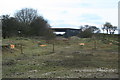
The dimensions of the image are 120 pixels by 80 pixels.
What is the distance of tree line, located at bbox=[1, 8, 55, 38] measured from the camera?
3872cm

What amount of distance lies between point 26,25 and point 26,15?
7.97 m

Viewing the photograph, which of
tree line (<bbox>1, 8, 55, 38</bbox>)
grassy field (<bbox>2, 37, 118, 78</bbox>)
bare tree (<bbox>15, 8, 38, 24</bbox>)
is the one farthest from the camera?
bare tree (<bbox>15, 8, 38, 24</bbox>)

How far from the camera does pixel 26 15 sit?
56844 millimetres

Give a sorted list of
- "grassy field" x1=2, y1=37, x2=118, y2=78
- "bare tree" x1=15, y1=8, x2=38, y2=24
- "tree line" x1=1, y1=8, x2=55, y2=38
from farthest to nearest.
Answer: "bare tree" x1=15, y1=8, x2=38, y2=24
"tree line" x1=1, y1=8, x2=55, y2=38
"grassy field" x1=2, y1=37, x2=118, y2=78

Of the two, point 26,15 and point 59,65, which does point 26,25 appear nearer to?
point 26,15

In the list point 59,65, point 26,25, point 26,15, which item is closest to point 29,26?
point 26,25

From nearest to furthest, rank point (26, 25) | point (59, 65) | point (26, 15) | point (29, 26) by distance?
point (59, 65)
point (26, 25)
point (29, 26)
point (26, 15)

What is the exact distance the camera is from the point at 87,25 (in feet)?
209

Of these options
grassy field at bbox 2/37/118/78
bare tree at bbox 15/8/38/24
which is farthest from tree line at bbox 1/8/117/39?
grassy field at bbox 2/37/118/78

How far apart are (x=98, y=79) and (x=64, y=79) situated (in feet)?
4.09

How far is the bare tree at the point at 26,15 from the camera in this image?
5637cm

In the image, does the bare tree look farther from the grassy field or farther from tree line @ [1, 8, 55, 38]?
the grassy field

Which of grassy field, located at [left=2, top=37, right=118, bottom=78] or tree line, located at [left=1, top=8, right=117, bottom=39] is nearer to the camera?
grassy field, located at [left=2, top=37, right=118, bottom=78]

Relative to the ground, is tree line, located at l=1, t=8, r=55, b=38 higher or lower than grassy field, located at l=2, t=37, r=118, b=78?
higher
